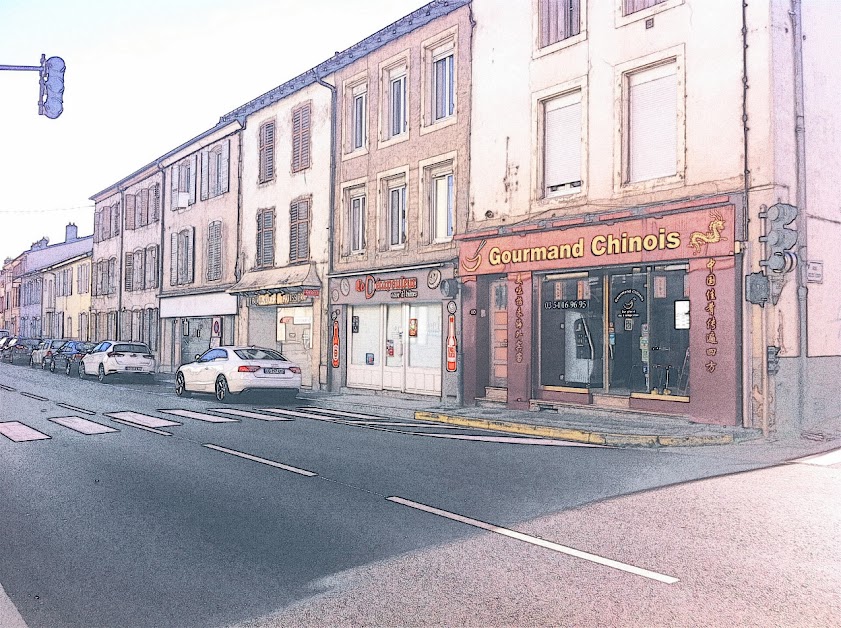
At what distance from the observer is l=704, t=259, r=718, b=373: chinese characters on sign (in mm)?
12477

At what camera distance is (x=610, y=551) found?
540 cm

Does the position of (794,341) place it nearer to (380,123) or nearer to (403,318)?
(403,318)

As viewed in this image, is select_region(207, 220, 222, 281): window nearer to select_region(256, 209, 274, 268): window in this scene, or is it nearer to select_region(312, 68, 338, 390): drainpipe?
select_region(256, 209, 274, 268): window

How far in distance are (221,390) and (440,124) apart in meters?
8.74

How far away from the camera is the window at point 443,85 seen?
18828 millimetres

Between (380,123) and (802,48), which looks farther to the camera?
(380,123)

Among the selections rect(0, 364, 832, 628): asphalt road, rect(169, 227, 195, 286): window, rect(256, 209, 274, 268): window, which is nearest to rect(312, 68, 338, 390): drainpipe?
rect(256, 209, 274, 268): window

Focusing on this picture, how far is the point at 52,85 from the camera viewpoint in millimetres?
12109

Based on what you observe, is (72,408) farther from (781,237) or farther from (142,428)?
(781,237)

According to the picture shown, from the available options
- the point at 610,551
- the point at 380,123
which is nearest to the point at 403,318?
the point at 380,123

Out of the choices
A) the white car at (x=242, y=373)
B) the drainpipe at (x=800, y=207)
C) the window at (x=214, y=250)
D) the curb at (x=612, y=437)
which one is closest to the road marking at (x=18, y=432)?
the white car at (x=242, y=373)

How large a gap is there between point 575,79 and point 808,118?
4.56 m

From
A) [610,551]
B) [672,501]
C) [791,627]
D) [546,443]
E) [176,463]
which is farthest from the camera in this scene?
[546,443]

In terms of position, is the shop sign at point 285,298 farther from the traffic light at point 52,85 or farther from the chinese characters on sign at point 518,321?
the traffic light at point 52,85
